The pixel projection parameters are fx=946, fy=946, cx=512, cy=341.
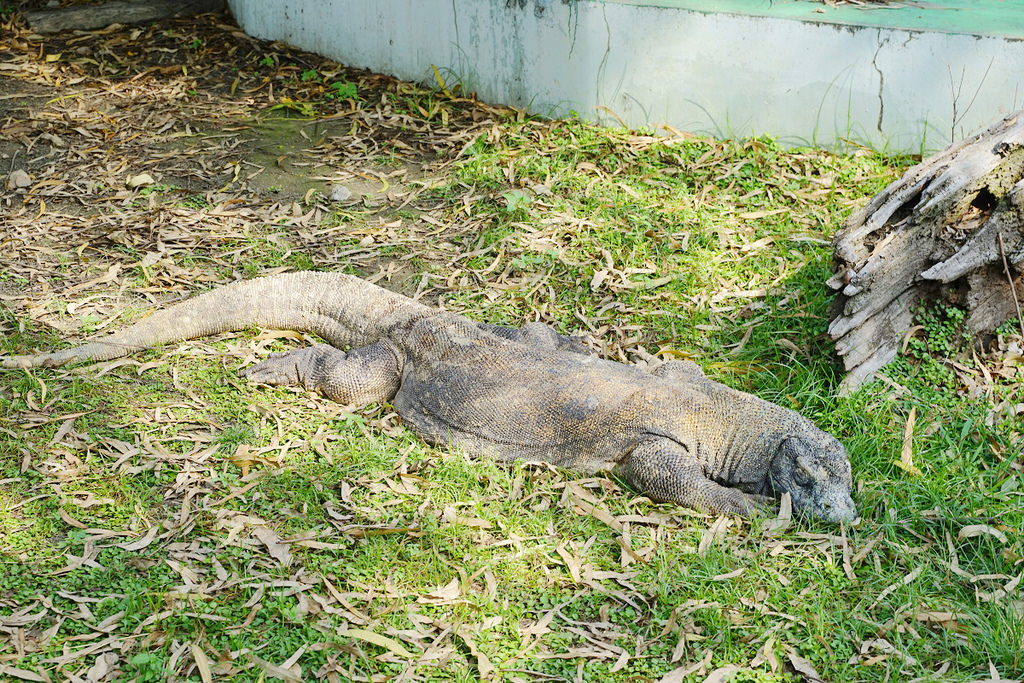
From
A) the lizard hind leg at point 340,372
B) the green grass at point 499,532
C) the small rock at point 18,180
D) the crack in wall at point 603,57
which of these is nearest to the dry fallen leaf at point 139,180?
the small rock at point 18,180

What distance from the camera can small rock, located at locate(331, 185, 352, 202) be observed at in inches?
276

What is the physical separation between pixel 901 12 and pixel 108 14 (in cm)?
716

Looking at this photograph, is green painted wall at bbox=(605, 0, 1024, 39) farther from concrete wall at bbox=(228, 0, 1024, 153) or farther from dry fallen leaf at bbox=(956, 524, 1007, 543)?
dry fallen leaf at bbox=(956, 524, 1007, 543)

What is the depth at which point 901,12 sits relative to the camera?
7.25 meters

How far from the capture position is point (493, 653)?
3729 mm

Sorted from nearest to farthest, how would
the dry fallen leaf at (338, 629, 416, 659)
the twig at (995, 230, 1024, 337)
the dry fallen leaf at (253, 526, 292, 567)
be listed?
→ 1. the dry fallen leaf at (338, 629, 416, 659)
2. the dry fallen leaf at (253, 526, 292, 567)
3. the twig at (995, 230, 1024, 337)

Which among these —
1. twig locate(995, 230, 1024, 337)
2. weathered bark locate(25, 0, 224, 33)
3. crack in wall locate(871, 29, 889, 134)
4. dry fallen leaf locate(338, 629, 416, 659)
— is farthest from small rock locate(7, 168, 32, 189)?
twig locate(995, 230, 1024, 337)

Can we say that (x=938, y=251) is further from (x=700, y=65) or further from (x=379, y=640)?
(x=379, y=640)

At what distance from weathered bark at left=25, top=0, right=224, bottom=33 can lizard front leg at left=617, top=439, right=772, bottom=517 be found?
23.7 feet

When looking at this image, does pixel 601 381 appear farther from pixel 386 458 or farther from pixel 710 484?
pixel 386 458

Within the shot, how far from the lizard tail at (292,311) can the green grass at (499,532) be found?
0.13 metres

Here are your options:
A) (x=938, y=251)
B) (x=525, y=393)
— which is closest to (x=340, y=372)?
(x=525, y=393)

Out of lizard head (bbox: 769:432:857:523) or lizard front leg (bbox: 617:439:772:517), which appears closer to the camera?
lizard head (bbox: 769:432:857:523)

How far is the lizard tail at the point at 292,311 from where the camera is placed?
5.36 meters
